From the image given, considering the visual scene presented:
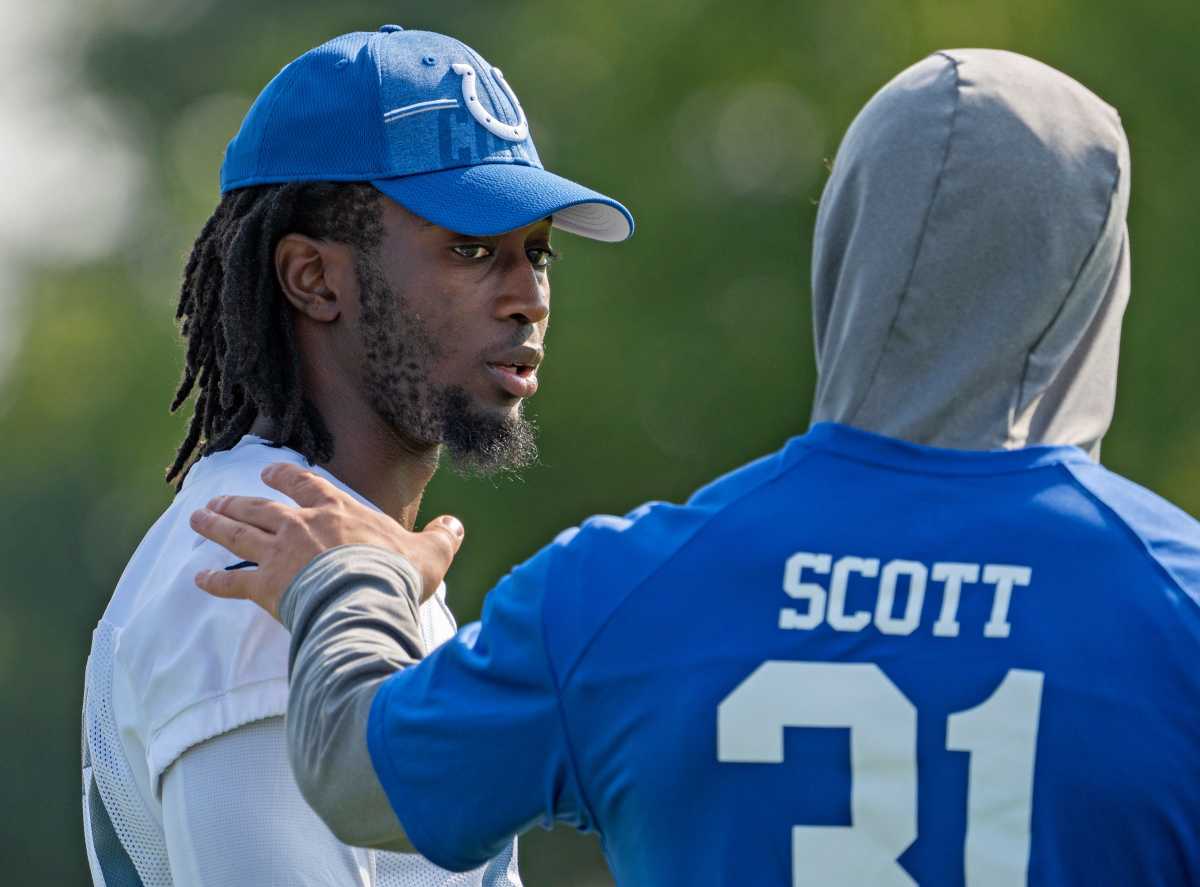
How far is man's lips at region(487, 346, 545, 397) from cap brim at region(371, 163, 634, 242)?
0.74 ft

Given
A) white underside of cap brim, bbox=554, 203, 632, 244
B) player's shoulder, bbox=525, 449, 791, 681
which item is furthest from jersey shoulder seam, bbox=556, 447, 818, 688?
white underside of cap brim, bbox=554, 203, 632, 244

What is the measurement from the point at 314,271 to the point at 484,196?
11.7 inches

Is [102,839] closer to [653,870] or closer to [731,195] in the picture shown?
[653,870]

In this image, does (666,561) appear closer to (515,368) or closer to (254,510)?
(254,510)

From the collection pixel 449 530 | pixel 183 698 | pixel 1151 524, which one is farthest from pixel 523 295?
pixel 1151 524

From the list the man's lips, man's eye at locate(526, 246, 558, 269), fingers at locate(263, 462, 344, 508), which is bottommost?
the man's lips

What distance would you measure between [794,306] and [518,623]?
12140 mm

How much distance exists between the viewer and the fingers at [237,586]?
2.55 m

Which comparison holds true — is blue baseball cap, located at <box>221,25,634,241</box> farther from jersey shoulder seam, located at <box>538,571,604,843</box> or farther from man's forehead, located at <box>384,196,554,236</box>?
jersey shoulder seam, located at <box>538,571,604,843</box>

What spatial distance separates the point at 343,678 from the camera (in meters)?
2.33

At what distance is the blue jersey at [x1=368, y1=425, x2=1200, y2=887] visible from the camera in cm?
213

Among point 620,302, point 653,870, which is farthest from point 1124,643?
point 620,302

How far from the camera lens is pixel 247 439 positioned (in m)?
3.21

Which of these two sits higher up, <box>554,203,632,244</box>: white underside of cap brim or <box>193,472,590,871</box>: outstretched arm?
<box>554,203,632,244</box>: white underside of cap brim
